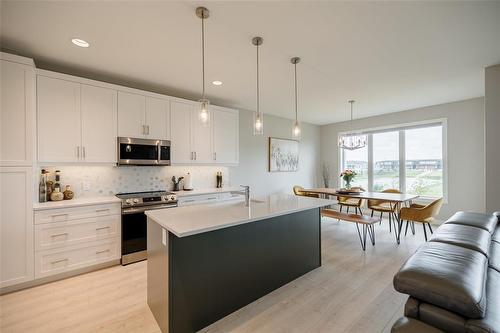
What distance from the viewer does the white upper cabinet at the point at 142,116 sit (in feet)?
10.9

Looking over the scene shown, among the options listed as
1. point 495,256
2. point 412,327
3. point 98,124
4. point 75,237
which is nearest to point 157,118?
point 98,124

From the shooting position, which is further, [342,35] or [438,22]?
[342,35]

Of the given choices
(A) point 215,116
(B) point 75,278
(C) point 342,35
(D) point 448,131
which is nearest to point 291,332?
(B) point 75,278

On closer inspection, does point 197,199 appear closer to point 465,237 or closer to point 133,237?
point 133,237

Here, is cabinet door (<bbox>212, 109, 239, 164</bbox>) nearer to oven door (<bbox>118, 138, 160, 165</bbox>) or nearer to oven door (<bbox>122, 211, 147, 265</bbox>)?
oven door (<bbox>118, 138, 160, 165</bbox>)

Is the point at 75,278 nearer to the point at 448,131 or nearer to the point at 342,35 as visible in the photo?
the point at 342,35

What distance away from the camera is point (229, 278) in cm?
204

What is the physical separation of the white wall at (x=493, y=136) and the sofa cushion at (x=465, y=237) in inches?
52.0

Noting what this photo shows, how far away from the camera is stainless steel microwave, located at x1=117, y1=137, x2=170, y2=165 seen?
3.28 metres

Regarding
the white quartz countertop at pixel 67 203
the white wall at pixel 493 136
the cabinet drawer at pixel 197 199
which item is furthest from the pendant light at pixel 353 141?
the white quartz countertop at pixel 67 203

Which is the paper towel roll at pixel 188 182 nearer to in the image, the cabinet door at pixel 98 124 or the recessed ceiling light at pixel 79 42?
the cabinet door at pixel 98 124

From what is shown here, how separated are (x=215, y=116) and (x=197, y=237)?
2991 millimetres

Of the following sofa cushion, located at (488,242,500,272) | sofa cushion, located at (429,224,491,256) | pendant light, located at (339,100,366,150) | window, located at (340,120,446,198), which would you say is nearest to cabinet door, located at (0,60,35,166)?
sofa cushion, located at (429,224,491,256)

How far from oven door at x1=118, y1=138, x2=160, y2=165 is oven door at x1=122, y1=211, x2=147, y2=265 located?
793 millimetres
